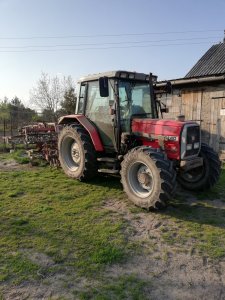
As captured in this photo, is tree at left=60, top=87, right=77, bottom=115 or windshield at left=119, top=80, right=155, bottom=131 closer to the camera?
windshield at left=119, top=80, right=155, bottom=131

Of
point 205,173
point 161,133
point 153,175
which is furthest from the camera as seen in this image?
point 205,173

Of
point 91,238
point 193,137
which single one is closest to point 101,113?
point 193,137

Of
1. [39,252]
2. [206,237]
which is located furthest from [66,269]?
[206,237]

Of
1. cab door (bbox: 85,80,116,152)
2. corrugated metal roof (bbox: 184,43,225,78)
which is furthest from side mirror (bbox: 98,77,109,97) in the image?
corrugated metal roof (bbox: 184,43,225,78)

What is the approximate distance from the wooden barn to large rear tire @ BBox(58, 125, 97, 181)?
3.84 meters

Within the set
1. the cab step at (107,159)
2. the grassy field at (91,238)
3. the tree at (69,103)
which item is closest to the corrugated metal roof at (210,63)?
the cab step at (107,159)

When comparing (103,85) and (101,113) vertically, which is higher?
(103,85)

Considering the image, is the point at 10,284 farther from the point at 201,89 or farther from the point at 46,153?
the point at 201,89

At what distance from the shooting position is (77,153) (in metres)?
6.72

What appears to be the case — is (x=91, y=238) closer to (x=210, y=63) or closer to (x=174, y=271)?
(x=174, y=271)

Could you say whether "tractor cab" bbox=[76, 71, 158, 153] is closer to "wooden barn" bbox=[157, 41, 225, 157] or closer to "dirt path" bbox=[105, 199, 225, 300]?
"dirt path" bbox=[105, 199, 225, 300]

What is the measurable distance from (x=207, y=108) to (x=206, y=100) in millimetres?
269

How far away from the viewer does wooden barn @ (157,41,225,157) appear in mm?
9523

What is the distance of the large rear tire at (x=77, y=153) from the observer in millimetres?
6102
